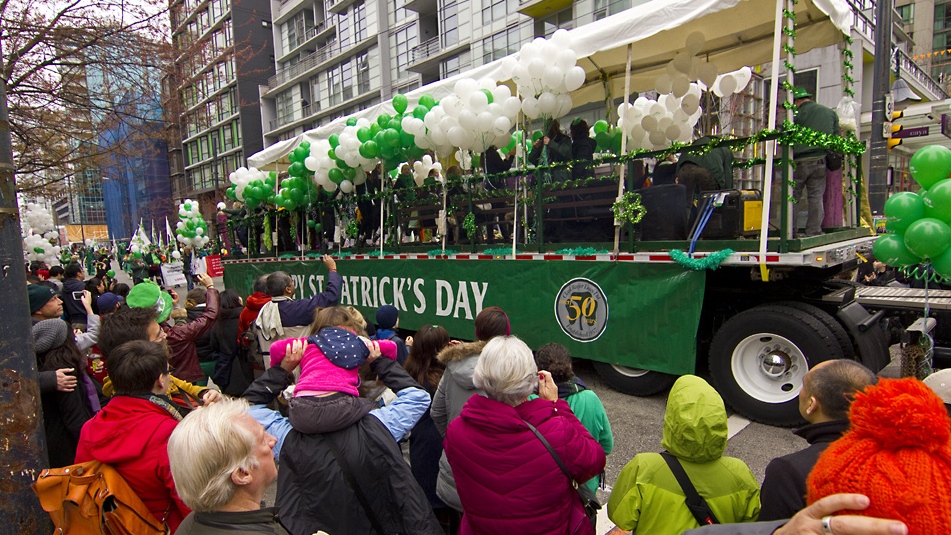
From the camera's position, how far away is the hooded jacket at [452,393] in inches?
102

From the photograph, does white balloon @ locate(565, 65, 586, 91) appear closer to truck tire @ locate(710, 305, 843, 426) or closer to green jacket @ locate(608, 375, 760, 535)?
truck tire @ locate(710, 305, 843, 426)

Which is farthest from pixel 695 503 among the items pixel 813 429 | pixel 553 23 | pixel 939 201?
pixel 553 23

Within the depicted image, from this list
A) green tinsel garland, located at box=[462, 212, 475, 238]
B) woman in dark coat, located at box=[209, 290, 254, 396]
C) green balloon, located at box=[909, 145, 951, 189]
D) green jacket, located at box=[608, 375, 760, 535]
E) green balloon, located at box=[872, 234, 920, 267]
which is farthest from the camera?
green tinsel garland, located at box=[462, 212, 475, 238]

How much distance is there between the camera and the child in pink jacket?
2045mm

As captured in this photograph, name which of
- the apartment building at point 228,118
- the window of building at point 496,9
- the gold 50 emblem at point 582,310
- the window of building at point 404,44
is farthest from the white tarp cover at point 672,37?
the apartment building at point 228,118

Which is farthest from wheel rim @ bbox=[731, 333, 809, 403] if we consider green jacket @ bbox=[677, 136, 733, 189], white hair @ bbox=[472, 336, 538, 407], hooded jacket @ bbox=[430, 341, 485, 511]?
white hair @ bbox=[472, 336, 538, 407]

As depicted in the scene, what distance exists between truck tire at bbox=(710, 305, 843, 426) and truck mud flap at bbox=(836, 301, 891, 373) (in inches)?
8.8

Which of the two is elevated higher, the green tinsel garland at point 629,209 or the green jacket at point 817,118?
the green jacket at point 817,118

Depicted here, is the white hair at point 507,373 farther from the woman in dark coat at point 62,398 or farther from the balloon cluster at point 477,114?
the balloon cluster at point 477,114

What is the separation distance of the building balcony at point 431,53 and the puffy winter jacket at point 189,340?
26.0 m

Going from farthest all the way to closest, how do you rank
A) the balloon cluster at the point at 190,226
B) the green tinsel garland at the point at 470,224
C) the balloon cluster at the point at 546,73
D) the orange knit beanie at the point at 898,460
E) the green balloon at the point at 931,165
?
the balloon cluster at the point at 190,226 → the green tinsel garland at the point at 470,224 → the balloon cluster at the point at 546,73 → the green balloon at the point at 931,165 → the orange knit beanie at the point at 898,460

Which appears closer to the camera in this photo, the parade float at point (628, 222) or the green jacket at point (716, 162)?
the parade float at point (628, 222)

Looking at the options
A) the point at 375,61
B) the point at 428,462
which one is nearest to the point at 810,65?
the point at 428,462

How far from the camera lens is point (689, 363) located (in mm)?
5031
